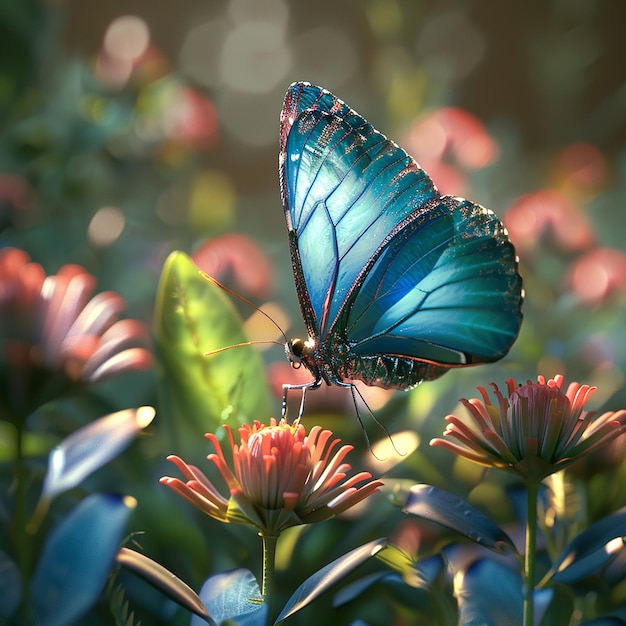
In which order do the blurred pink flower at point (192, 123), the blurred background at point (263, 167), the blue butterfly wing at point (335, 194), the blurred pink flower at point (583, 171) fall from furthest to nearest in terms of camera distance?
the blurred pink flower at point (583, 171) < the blurred pink flower at point (192, 123) < the blurred background at point (263, 167) < the blue butterfly wing at point (335, 194)

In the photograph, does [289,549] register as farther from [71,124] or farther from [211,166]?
[211,166]

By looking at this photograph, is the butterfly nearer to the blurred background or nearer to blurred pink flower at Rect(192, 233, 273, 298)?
the blurred background

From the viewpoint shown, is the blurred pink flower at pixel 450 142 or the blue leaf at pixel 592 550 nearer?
the blue leaf at pixel 592 550

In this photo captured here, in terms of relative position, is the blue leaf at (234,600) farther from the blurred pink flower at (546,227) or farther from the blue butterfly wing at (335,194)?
the blurred pink flower at (546,227)

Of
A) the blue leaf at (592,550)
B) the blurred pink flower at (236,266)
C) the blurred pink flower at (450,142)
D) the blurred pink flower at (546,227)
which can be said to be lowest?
the blue leaf at (592,550)

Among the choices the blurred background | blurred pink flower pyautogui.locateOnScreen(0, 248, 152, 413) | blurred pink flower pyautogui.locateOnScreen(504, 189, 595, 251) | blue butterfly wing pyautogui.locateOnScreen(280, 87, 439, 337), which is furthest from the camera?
blurred pink flower pyautogui.locateOnScreen(504, 189, 595, 251)

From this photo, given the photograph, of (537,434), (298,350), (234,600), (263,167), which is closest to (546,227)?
(298,350)

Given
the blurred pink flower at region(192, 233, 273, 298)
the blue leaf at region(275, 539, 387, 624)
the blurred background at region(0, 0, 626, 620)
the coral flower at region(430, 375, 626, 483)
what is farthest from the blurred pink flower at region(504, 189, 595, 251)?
the blue leaf at region(275, 539, 387, 624)

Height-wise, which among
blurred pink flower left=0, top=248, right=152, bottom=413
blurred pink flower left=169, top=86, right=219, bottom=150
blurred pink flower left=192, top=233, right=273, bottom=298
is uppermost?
blurred pink flower left=169, top=86, right=219, bottom=150

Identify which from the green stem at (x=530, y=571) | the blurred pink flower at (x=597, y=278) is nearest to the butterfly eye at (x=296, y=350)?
the green stem at (x=530, y=571)
